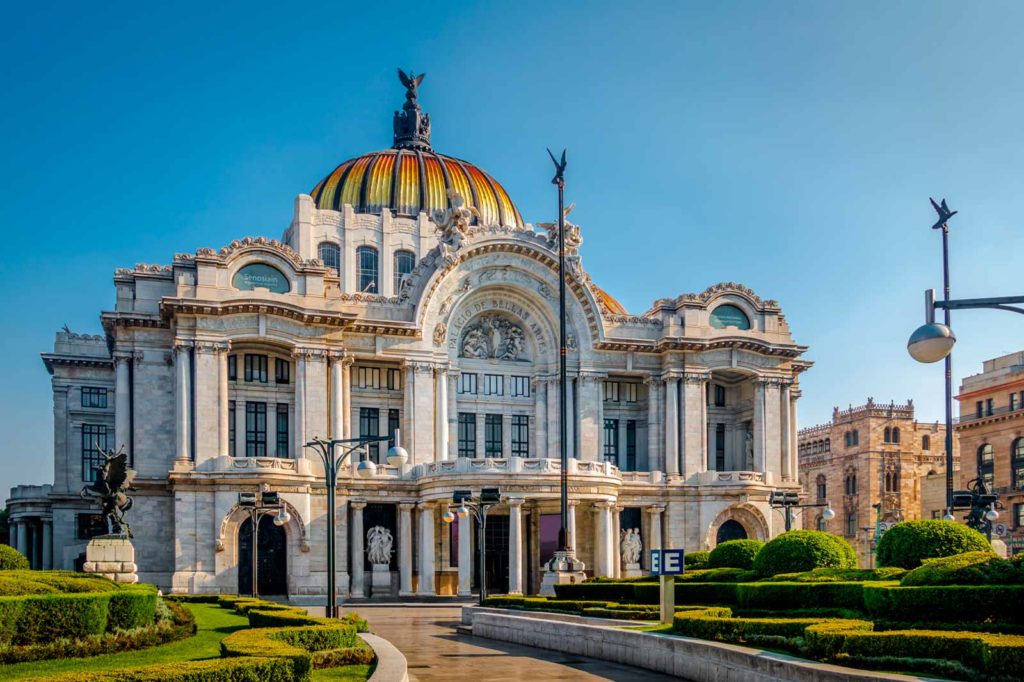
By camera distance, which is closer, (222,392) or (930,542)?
(930,542)

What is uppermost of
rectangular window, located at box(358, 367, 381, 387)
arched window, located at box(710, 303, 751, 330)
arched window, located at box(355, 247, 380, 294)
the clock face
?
arched window, located at box(355, 247, 380, 294)

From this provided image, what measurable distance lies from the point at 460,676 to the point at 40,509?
56222 millimetres

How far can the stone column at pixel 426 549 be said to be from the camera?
5781 cm

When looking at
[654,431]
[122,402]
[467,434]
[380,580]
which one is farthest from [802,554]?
[122,402]

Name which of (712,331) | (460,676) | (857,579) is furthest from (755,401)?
(460,676)

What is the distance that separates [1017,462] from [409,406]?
46864mm

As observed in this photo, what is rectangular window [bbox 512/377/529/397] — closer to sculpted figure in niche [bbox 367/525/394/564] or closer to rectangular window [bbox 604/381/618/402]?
rectangular window [bbox 604/381/618/402]

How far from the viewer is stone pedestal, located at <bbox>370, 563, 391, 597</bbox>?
2334 inches

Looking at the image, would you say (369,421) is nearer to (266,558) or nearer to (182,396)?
(266,558)

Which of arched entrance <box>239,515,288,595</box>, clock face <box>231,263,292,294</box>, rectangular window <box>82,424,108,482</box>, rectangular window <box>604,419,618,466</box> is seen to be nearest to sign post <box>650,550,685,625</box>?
arched entrance <box>239,515,288,595</box>

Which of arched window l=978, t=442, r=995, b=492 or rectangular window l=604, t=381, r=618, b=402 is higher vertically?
rectangular window l=604, t=381, r=618, b=402

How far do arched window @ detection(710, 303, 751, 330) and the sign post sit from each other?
40033mm

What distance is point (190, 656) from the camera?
22.5 metres

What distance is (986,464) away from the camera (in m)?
85.9
